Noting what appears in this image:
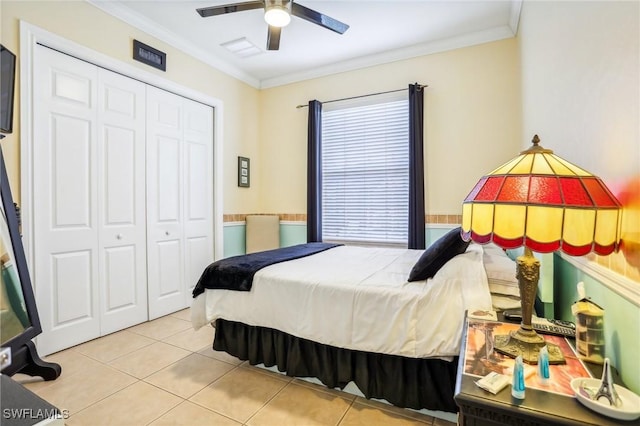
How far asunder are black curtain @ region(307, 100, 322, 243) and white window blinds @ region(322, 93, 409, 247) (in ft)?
0.49

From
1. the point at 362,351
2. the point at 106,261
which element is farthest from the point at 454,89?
the point at 106,261

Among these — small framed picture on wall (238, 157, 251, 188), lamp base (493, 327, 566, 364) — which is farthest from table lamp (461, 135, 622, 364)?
small framed picture on wall (238, 157, 251, 188)

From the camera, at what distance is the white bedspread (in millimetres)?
1557

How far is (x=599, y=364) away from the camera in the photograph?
0.94 meters

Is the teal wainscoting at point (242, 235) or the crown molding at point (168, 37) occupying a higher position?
the crown molding at point (168, 37)

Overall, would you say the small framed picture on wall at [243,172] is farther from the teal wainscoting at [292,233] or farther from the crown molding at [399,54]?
the crown molding at [399,54]

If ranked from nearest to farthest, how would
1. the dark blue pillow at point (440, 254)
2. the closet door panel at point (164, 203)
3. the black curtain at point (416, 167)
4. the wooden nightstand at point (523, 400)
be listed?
1. the wooden nightstand at point (523, 400)
2. the dark blue pillow at point (440, 254)
3. the closet door panel at point (164, 203)
4. the black curtain at point (416, 167)

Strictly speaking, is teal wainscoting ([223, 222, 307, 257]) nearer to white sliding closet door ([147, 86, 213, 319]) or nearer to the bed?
white sliding closet door ([147, 86, 213, 319])

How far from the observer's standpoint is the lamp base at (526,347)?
0.97 metres

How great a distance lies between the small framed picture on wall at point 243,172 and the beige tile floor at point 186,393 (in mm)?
2230

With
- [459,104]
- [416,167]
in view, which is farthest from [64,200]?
[459,104]

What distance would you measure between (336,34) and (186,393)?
11.0 ft

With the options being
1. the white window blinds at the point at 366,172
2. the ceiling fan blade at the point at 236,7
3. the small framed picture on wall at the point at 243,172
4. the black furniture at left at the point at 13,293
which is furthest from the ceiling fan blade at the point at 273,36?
the black furniture at left at the point at 13,293

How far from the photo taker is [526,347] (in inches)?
39.9
